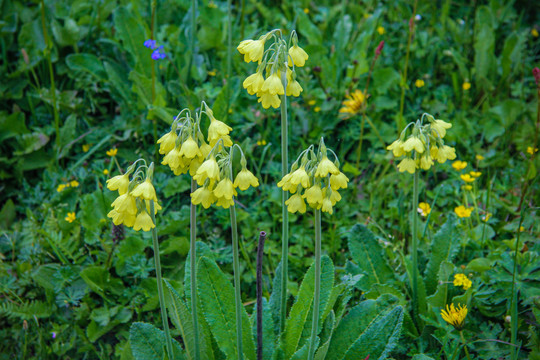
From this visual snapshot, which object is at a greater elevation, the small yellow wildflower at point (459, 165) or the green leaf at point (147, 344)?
the small yellow wildflower at point (459, 165)

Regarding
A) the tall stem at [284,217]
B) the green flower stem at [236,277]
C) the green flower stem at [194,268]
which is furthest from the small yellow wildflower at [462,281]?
the green flower stem at [194,268]

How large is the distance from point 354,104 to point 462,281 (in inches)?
68.1

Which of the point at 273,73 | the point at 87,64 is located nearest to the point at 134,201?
the point at 273,73

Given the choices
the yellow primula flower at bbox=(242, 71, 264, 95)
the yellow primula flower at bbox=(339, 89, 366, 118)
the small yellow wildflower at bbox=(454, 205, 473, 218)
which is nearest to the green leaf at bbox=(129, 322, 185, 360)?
the yellow primula flower at bbox=(242, 71, 264, 95)

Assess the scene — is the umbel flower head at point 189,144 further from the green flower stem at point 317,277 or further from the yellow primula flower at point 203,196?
the green flower stem at point 317,277

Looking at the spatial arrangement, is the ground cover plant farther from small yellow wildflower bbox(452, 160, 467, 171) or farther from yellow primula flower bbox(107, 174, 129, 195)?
small yellow wildflower bbox(452, 160, 467, 171)

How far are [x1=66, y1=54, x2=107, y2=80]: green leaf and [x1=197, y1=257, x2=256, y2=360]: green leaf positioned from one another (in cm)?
232

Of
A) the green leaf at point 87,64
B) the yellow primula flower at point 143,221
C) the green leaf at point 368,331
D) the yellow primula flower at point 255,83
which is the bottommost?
the green leaf at point 368,331

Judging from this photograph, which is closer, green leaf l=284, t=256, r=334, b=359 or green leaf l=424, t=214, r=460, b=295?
green leaf l=284, t=256, r=334, b=359

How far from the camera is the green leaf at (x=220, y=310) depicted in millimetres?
2152

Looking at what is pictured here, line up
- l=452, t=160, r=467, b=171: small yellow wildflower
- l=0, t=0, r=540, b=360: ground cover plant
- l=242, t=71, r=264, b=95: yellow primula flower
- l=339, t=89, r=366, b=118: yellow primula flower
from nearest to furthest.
Result: l=242, t=71, r=264, b=95: yellow primula flower → l=0, t=0, r=540, b=360: ground cover plant → l=452, t=160, r=467, b=171: small yellow wildflower → l=339, t=89, r=366, b=118: yellow primula flower

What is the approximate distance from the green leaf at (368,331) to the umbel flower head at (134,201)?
1082 mm

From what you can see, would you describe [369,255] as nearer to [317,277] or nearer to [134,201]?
[317,277]

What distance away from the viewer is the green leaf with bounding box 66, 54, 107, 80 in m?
3.81
